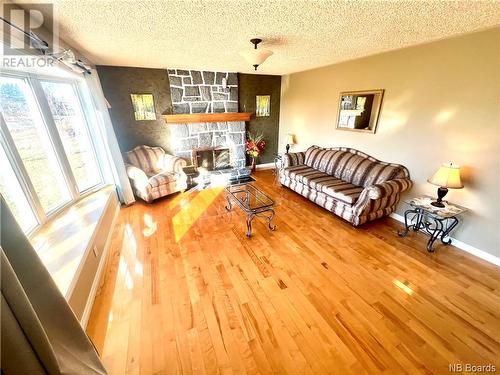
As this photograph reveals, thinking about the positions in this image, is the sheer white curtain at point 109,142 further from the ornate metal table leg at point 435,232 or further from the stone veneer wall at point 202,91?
the ornate metal table leg at point 435,232

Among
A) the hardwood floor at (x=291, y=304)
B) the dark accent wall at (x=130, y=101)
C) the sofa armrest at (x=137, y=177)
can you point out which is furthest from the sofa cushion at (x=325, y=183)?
the dark accent wall at (x=130, y=101)

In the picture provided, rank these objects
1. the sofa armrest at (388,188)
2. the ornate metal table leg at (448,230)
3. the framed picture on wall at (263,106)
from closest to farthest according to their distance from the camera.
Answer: the ornate metal table leg at (448,230)
the sofa armrest at (388,188)
the framed picture on wall at (263,106)

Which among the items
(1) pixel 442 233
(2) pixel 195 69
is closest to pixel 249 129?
(2) pixel 195 69

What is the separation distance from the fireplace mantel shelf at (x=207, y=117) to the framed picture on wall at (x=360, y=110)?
2.18 metres

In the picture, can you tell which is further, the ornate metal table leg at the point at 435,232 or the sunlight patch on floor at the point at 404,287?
the ornate metal table leg at the point at 435,232

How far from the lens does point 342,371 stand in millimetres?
1342

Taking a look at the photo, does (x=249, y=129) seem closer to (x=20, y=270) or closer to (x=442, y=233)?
(x=442, y=233)

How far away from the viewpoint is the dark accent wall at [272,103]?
4.95 m

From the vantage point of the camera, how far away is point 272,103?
211 inches

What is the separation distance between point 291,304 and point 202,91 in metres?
4.30

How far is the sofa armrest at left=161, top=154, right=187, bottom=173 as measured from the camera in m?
4.03

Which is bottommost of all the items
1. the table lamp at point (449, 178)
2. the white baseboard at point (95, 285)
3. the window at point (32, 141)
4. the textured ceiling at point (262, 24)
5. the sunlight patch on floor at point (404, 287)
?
the sunlight patch on floor at point (404, 287)

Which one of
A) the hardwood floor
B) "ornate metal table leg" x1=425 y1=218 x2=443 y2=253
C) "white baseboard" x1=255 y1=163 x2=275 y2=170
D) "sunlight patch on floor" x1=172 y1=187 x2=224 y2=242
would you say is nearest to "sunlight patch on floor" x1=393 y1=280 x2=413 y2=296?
the hardwood floor

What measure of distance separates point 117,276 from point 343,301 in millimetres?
2183
